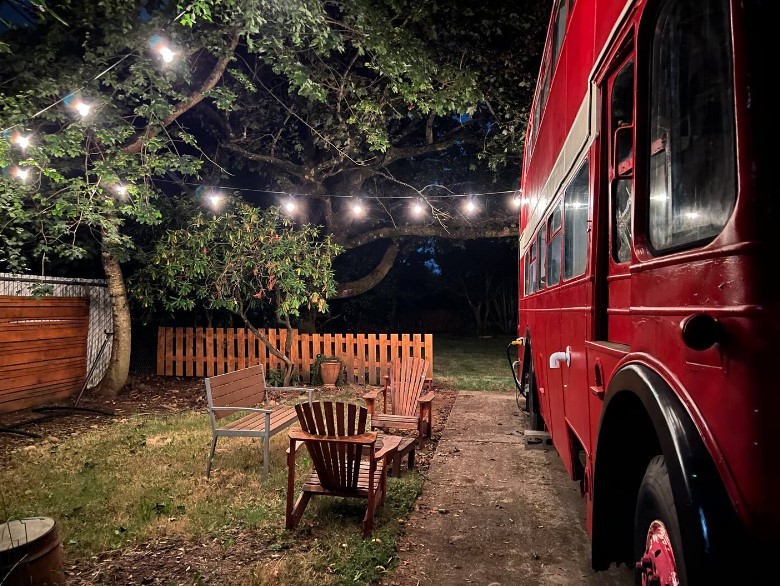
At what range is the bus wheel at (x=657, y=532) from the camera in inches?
57.5

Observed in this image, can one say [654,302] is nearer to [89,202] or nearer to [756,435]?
[756,435]

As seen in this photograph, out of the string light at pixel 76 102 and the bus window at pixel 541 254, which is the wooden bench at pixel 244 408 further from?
the string light at pixel 76 102

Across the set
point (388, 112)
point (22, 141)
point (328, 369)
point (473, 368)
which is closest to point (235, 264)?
point (328, 369)

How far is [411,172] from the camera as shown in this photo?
54.4 feet

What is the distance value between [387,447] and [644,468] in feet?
8.61

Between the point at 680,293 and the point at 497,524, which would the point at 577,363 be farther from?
the point at 497,524

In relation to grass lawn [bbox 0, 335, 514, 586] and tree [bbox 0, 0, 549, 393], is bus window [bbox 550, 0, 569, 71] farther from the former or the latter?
tree [bbox 0, 0, 549, 393]

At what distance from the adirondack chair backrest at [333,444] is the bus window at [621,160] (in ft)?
7.20

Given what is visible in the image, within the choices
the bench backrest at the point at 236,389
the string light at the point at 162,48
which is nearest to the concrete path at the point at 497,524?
the bench backrest at the point at 236,389

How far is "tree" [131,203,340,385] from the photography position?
364 inches

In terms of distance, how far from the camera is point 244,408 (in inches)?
208

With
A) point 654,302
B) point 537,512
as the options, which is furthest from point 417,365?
point 654,302

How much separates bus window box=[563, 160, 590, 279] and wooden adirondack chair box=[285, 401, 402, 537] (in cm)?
181

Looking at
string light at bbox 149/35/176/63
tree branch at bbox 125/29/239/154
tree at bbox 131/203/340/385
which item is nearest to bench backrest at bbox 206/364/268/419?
tree at bbox 131/203/340/385
